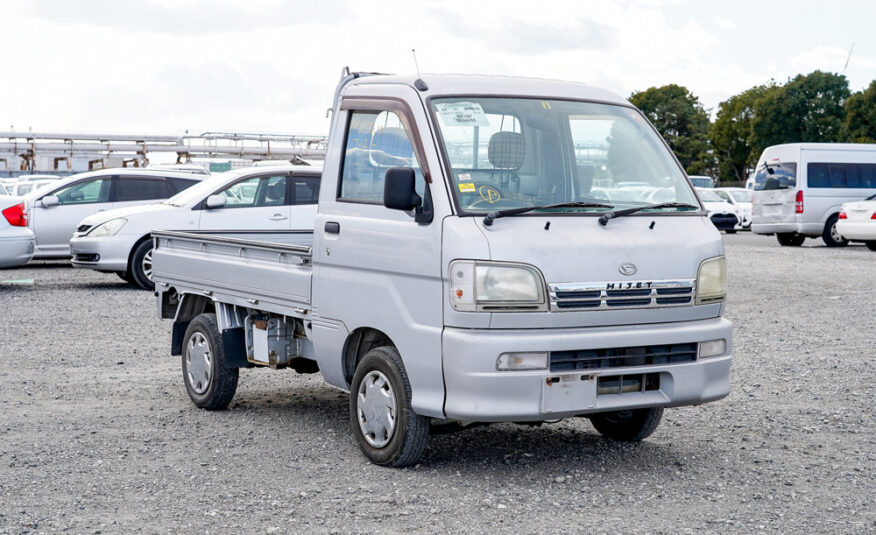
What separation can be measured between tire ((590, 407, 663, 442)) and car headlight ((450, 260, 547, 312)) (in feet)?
4.91

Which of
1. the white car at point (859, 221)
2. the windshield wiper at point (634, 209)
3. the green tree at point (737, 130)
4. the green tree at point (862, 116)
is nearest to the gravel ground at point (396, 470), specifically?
the windshield wiper at point (634, 209)

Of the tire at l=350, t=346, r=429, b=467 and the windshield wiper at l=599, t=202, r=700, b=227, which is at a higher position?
the windshield wiper at l=599, t=202, r=700, b=227

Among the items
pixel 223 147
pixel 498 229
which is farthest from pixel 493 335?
pixel 223 147

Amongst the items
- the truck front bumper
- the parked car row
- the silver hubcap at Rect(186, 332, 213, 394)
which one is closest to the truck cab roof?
the truck front bumper

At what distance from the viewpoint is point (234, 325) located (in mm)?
7918

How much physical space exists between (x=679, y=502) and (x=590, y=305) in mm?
1075

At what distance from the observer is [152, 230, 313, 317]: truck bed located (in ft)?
23.1

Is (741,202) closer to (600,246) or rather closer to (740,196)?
(740,196)

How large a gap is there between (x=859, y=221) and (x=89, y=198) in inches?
676

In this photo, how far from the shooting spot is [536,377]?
18.7 feet

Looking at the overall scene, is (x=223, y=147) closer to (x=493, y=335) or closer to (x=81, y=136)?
(x=81, y=136)

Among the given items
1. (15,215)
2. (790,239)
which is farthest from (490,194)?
(790,239)

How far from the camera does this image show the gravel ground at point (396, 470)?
5.37 meters

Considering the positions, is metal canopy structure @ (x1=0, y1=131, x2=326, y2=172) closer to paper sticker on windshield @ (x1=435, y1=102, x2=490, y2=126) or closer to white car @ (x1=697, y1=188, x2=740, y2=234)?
white car @ (x1=697, y1=188, x2=740, y2=234)
